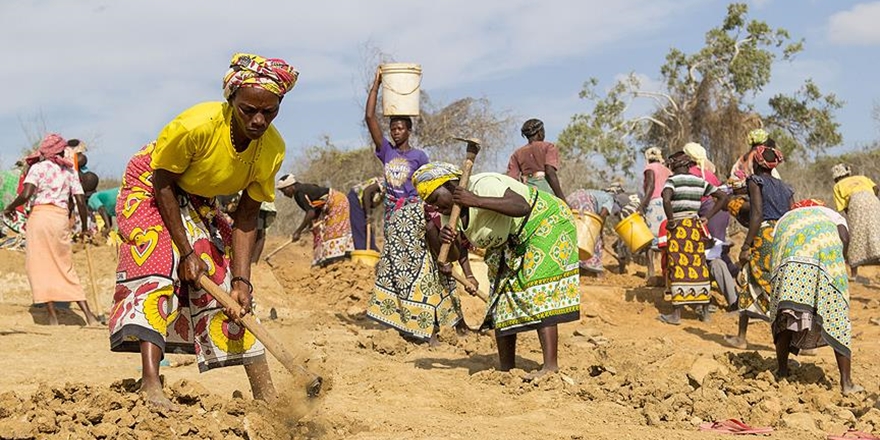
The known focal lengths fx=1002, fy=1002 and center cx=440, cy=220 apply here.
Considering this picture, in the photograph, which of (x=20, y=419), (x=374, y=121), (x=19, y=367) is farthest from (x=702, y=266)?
(x=20, y=419)

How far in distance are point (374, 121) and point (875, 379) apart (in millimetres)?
3929

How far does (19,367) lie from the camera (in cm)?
615

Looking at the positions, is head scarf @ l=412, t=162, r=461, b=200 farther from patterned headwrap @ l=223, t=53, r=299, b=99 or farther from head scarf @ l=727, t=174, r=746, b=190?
head scarf @ l=727, t=174, r=746, b=190

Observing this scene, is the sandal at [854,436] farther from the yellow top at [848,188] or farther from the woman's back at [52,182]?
the yellow top at [848,188]

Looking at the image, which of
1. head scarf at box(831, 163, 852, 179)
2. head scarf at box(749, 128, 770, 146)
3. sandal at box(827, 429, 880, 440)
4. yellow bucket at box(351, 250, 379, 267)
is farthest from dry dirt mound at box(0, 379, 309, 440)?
head scarf at box(831, 163, 852, 179)

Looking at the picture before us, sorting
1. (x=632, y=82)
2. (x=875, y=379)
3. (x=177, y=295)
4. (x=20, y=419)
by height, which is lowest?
(x=875, y=379)

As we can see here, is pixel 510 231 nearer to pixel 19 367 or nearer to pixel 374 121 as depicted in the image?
pixel 374 121

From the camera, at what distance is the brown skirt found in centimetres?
874

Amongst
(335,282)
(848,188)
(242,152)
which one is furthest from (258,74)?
(848,188)

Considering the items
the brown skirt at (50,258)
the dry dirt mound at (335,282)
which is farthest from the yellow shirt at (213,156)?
the dry dirt mound at (335,282)

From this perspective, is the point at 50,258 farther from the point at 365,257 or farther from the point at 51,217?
the point at 365,257

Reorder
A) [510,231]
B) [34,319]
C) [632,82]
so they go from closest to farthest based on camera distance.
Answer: [510,231]
[34,319]
[632,82]

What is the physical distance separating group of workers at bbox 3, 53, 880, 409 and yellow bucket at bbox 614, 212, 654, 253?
0.19 meters

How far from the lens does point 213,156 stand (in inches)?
157
